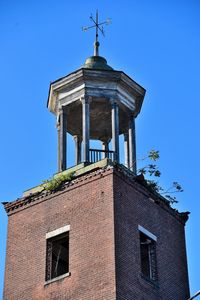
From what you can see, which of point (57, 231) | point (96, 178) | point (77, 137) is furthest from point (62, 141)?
point (57, 231)

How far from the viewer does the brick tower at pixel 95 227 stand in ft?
92.2

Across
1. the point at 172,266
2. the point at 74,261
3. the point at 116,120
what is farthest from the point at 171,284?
the point at 116,120

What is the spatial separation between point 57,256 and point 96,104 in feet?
19.1

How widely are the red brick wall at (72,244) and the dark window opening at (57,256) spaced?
18cm

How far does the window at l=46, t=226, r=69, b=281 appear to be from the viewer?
2938cm

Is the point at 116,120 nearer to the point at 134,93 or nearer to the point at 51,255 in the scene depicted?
the point at 134,93

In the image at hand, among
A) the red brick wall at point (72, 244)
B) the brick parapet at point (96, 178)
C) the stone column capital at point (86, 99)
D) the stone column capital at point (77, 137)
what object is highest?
the stone column capital at point (77, 137)

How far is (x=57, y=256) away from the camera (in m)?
30.0

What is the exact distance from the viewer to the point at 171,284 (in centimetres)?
2997

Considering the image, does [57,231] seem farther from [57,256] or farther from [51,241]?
[57,256]

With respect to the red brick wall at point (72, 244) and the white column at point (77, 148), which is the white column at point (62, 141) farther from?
the red brick wall at point (72, 244)

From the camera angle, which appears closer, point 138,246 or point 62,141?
point 138,246

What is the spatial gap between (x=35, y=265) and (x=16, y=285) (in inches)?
32.5

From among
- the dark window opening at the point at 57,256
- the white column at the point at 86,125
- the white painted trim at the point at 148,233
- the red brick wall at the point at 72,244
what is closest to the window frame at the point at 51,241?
the dark window opening at the point at 57,256
